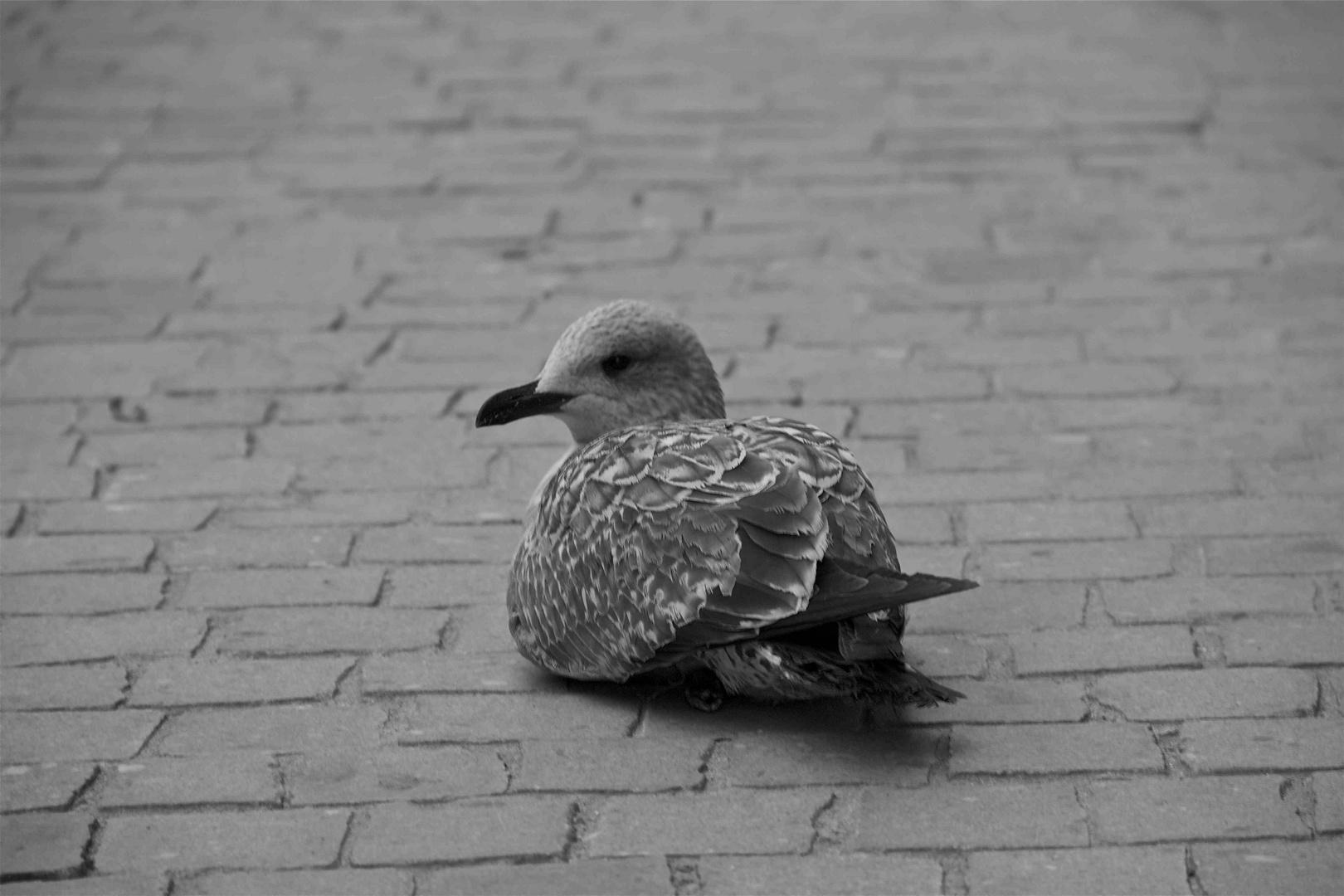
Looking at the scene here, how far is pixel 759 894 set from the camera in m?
3.71

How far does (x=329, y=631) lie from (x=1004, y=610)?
1799 millimetres

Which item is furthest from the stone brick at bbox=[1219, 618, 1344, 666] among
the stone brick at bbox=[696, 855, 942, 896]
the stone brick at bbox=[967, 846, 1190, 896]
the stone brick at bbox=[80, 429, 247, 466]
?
the stone brick at bbox=[80, 429, 247, 466]

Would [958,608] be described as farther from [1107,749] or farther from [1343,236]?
[1343,236]

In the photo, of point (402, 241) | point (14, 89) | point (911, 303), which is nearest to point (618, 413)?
point (911, 303)

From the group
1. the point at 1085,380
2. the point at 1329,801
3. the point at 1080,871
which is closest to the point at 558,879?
the point at 1080,871

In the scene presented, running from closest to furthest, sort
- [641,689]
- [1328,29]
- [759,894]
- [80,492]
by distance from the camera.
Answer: [759,894] → [641,689] → [80,492] → [1328,29]

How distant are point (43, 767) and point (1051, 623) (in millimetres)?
2534

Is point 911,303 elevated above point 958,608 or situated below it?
below

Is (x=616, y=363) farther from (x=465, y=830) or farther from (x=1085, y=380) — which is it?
(x=1085, y=380)

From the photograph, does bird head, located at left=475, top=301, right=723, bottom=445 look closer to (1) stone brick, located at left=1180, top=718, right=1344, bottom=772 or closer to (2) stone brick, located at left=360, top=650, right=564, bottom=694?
(2) stone brick, located at left=360, top=650, right=564, bottom=694

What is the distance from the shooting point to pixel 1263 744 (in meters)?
4.20

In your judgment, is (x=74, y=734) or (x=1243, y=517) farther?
(x=1243, y=517)

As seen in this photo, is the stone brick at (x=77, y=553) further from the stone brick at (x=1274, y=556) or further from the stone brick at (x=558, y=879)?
the stone brick at (x=1274, y=556)

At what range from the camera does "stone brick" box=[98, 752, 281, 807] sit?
4.11m
